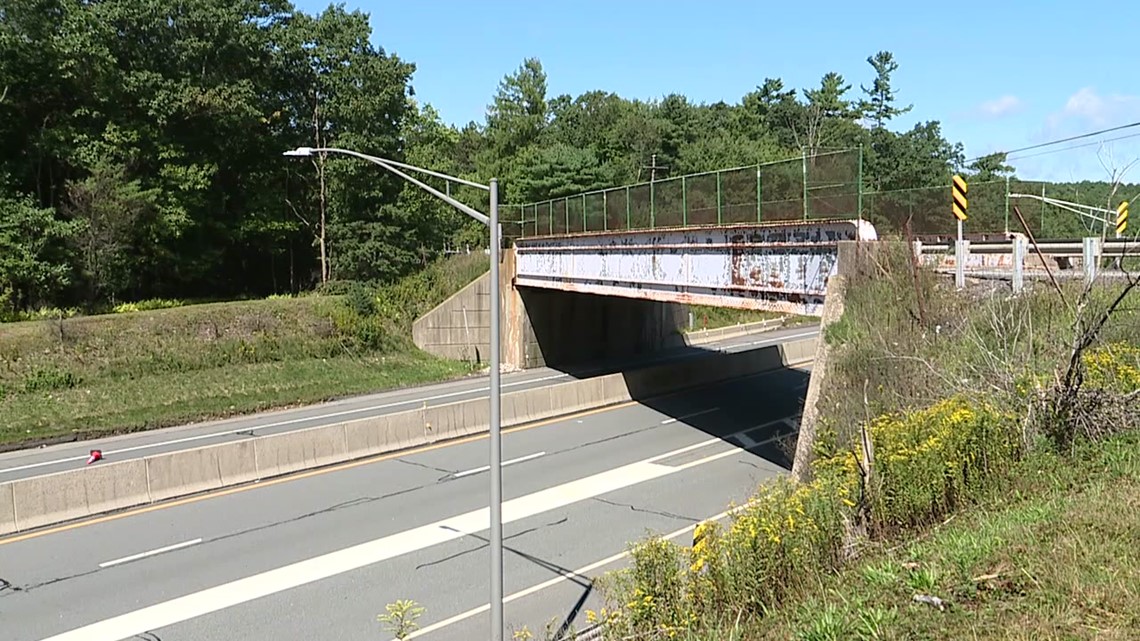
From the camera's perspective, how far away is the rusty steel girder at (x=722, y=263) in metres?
17.7

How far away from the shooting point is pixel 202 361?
3238cm

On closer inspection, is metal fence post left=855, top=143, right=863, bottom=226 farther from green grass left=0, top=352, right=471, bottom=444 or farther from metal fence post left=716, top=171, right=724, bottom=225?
green grass left=0, top=352, right=471, bottom=444

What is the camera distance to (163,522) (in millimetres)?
16266

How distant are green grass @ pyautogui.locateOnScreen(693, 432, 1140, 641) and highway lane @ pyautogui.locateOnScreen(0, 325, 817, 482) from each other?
20.8 meters

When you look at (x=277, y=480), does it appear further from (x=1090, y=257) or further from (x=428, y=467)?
(x=1090, y=257)

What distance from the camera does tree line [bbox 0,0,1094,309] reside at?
116ft

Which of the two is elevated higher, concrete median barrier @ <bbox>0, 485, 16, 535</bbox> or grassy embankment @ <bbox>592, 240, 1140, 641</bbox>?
grassy embankment @ <bbox>592, 240, 1140, 641</bbox>

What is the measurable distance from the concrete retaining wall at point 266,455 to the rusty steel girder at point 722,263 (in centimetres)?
406

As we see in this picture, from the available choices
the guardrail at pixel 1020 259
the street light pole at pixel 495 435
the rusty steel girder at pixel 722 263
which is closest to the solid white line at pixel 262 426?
the rusty steel girder at pixel 722 263

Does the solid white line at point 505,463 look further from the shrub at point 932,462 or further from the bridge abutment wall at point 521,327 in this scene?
the bridge abutment wall at point 521,327

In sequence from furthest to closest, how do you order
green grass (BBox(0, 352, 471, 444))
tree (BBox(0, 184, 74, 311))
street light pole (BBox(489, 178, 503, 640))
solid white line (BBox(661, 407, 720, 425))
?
tree (BBox(0, 184, 74, 311)) → green grass (BBox(0, 352, 471, 444)) → solid white line (BBox(661, 407, 720, 425)) → street light pole (BBox(489, 178, 503, 640))

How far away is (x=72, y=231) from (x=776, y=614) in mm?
35804

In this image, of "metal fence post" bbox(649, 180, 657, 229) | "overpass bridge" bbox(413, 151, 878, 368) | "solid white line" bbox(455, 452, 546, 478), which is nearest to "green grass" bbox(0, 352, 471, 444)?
"overpass bridge" bbox(413, 151, 878, 368)

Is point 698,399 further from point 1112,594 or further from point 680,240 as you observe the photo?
point 1112,594
